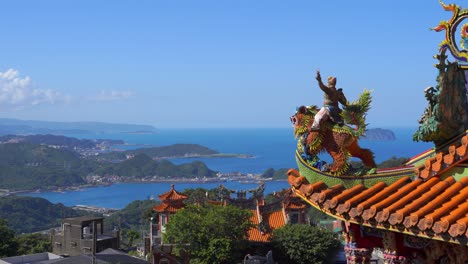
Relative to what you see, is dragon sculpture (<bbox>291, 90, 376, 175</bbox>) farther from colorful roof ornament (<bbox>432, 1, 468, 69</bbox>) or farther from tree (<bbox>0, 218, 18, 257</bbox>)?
tree (<bbox>0, 218, 18, 257</bbox>)

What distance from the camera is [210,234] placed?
3100 centimetres

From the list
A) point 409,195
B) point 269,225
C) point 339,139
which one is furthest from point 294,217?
point 409,195

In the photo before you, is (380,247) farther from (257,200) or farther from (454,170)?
(257,200)

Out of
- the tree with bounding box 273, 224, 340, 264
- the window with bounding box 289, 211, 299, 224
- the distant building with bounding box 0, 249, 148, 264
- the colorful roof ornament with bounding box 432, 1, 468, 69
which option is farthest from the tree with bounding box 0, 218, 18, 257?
the colorful roof ornament with bounding box 432, 1, 468, 69

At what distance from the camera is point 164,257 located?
31.9 m

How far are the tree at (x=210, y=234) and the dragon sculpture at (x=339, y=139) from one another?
78.4ft

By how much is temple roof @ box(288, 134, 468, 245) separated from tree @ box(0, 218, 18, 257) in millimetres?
36738

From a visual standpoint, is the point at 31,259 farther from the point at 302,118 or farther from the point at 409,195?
the point at 409,195

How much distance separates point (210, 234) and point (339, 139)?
80.5ft

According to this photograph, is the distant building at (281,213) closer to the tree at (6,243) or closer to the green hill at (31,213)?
the tree at (6,243)

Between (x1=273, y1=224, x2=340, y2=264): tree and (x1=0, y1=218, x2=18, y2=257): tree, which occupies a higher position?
(x1=273, y1=224, x2=340, y2=264): tree

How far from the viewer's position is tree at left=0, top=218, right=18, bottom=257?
130 feet

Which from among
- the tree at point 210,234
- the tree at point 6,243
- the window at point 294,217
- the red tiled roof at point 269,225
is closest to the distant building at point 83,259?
the tree at point 210,234

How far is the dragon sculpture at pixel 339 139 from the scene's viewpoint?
7113mm
